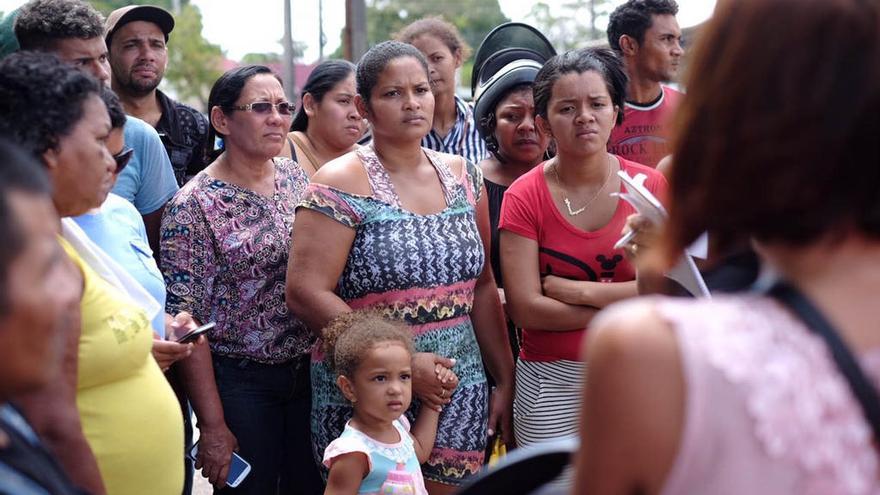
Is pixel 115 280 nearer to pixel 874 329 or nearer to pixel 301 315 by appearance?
pixel 301 315

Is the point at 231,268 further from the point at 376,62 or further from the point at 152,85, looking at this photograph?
the point at 152,85

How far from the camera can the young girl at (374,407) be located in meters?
3.50

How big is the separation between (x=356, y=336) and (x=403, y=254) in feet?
1.14

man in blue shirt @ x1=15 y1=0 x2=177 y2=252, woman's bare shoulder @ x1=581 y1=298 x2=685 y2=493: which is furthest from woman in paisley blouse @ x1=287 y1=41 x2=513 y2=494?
woman's bare shoulder @ x1=581 y1=298 x2=685 y2=493

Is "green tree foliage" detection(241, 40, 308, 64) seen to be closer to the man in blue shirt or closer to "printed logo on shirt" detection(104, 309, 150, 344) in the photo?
the man in blue shirt

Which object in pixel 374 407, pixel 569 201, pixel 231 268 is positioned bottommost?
pixel 374 407

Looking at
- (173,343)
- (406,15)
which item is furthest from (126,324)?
(406,15)

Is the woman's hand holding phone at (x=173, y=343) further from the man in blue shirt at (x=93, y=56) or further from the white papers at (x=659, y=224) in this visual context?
the white papers at (x=659, y=224)

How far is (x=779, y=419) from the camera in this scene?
135 cm

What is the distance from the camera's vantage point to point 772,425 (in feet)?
4.42

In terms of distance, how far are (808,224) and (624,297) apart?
2433 millimetres

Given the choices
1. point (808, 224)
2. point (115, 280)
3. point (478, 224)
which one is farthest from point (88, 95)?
point (808, 224)

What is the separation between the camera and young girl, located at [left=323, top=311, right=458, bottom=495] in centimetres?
350

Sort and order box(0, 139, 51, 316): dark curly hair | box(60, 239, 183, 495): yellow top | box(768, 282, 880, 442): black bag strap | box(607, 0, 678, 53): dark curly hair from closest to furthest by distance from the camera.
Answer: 1. box(768, 282, 880, 442): black bag strap
2. box(0, 139, 51, 316): dark curly hair
3. box(60, 239, 183, 495): yellow top
4. box(607, 0, 678, 53): dark curly hair
